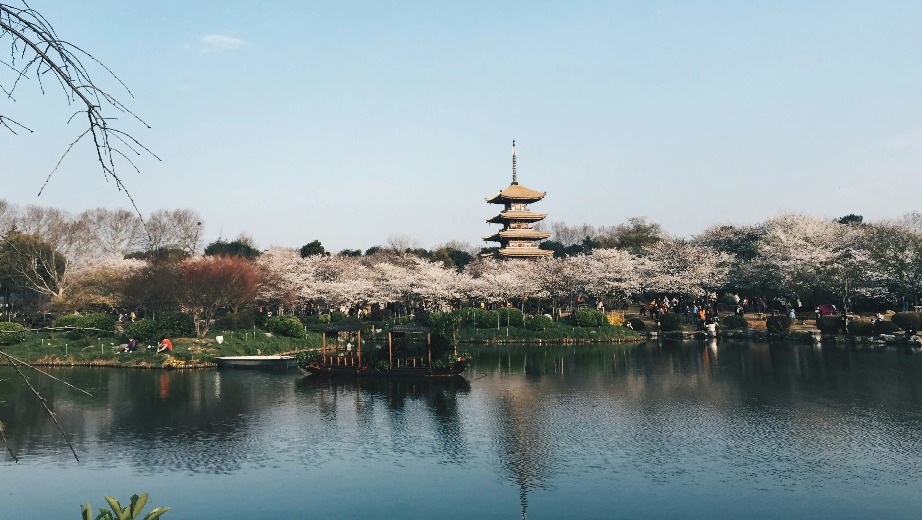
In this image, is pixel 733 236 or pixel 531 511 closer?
pixel 531 511

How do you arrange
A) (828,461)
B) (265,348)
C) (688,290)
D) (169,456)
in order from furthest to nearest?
(688,290), (265,348), (169,456), (828,461)

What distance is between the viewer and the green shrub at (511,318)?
163 feet

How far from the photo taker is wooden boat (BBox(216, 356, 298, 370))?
117ft

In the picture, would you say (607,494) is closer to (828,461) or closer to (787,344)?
(828,461)

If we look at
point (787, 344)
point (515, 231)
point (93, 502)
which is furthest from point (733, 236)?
point (93, 502)

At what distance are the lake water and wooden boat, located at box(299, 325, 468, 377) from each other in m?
0.86

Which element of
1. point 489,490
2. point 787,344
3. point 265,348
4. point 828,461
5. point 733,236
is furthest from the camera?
point 733,236

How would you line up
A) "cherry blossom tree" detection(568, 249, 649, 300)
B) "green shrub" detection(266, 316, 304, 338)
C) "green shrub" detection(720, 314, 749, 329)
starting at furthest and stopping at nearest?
"cherry blossom tree" detection(568, 249, 649, 300) → "green shrub" detection(720, 314, 749, 329) → "green shrub" detection(266, 316, 304, 338)

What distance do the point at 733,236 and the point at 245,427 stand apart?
2311 inches

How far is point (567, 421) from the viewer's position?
2214cm

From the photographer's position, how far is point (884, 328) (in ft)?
138

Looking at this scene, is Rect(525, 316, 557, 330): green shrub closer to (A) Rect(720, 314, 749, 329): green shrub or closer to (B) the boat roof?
(A) Rect(720, 314, 749, 329): green shrub

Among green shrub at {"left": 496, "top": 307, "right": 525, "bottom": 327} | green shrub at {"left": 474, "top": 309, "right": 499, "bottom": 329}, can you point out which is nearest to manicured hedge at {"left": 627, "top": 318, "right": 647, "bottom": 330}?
green shrub at {"left": 496, "top": 307, "right": 525, "bottom": 327}

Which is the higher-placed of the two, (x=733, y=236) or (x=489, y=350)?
(x=733, y=236)
